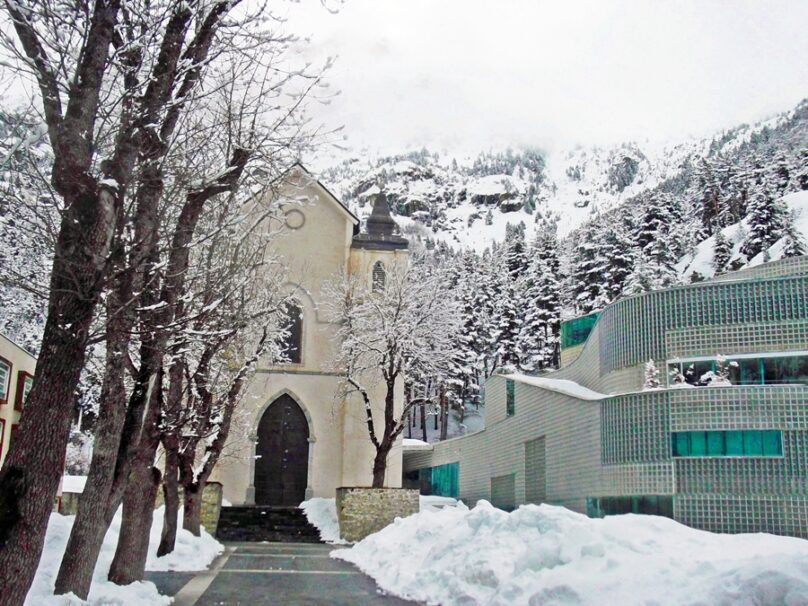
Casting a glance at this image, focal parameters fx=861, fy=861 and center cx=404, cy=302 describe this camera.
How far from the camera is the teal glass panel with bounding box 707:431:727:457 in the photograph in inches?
871

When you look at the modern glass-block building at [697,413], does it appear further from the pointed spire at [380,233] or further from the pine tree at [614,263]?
the pine tree at [614,263]

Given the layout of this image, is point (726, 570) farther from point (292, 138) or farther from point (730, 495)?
point (730, 495)

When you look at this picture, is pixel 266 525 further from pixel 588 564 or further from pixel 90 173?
pixel 90 173

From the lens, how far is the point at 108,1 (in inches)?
296

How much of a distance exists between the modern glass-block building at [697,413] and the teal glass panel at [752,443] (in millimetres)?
25

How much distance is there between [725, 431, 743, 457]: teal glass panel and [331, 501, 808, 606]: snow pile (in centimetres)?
925

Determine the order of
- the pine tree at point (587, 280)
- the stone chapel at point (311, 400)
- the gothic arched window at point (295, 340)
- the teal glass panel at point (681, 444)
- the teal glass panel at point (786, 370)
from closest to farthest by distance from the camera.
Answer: the teal glass panel at point (681, 444) < the teal glass panel at point (786, 370) < the stone chapel at point (311, 400) < the gothic arched window at point (295, 340) < the pine tree at point (587, 280)

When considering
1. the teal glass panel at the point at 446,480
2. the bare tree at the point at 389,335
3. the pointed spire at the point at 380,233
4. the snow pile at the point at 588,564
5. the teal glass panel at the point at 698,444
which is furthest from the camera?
the teal glass panel at the point at 446,480

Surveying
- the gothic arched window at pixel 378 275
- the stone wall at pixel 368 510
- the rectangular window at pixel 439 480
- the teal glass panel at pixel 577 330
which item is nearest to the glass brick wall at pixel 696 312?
Answer: the teal glass panel at pixel 577 330

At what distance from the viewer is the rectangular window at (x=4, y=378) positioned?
18.1 m

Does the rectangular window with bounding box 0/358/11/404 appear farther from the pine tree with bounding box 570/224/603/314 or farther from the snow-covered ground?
the pine tree with bounding box 570/224/603/314

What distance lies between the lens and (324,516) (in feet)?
98.2

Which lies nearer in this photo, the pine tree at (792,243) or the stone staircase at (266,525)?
the stone staircase at (266,525)

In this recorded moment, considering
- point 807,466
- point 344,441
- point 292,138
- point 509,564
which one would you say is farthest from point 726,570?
point 344,441
